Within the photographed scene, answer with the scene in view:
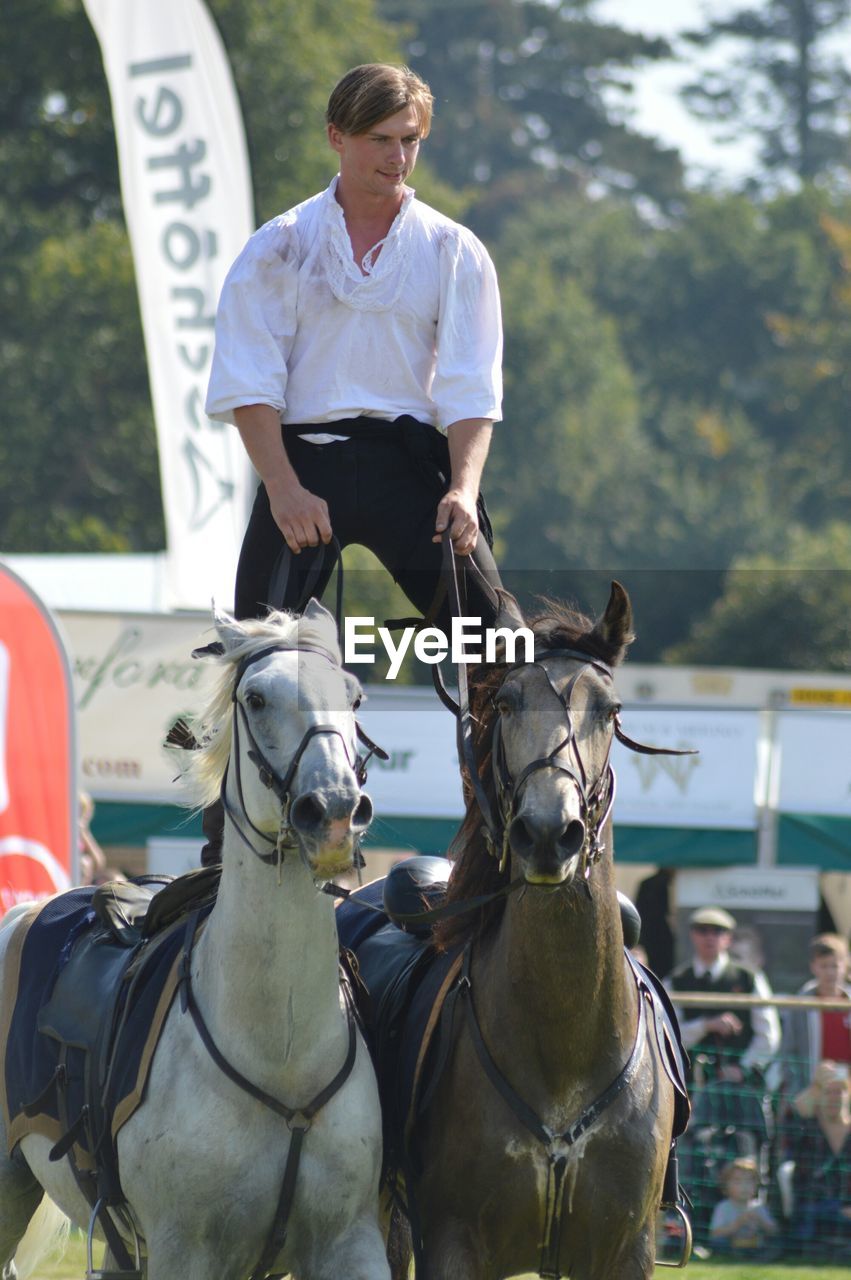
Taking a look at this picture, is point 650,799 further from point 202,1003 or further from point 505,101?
point 505,101

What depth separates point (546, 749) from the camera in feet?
15.2

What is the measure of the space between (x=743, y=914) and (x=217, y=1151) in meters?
8.86

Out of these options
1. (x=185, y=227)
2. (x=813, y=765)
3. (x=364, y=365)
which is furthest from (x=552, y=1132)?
(x=185, y=227)

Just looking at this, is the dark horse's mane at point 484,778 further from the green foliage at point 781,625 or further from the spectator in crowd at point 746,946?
the green foliage at point 781,625

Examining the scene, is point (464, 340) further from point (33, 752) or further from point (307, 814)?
point (33, 752)

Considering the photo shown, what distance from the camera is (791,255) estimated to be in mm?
60688

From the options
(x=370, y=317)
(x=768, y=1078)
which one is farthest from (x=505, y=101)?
(x=370, y=317)

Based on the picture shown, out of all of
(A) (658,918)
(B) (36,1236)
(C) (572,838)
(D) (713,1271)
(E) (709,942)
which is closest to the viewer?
(C) (572,838)

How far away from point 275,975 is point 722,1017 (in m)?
6.79

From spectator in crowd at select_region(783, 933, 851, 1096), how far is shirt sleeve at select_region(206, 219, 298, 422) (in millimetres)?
6499

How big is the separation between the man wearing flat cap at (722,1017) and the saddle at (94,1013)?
542cm

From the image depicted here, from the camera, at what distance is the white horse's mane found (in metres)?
4.68

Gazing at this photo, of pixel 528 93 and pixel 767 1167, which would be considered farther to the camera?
pixel 528 93

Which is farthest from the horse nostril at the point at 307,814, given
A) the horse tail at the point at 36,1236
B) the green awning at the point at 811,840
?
the green awning at the point at 811,840
